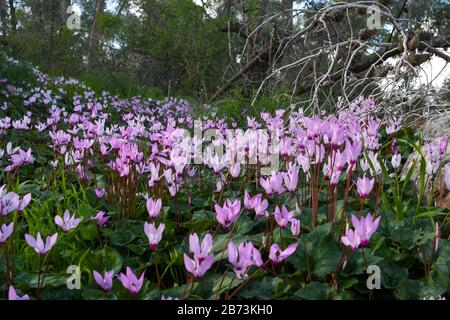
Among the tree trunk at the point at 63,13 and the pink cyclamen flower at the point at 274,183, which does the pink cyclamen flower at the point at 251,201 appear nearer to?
the pink cyclamen flower at the point at 274,183

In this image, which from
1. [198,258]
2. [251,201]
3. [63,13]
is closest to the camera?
[198,258]

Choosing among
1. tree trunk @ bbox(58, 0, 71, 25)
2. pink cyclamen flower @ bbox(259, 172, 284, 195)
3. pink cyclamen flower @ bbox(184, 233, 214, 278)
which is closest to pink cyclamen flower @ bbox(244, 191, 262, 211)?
pink cyclamen flower @ bbox(259, 172, 284, 195)

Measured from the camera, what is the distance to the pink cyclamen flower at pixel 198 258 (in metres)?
1.16

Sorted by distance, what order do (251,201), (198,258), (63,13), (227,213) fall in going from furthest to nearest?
(63,13) → (251,201) → (227,213) → (198,258)

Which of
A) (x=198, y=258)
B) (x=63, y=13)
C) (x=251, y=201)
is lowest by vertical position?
(x=198, y=258)

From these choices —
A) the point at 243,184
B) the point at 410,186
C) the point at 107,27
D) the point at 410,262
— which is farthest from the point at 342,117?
the point at 107,27

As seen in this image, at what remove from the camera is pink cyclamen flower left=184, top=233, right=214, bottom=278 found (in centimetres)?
116

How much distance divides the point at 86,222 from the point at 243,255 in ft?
3.46

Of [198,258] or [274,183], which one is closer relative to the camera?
[198,258]

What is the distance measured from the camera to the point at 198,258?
3.89 feet

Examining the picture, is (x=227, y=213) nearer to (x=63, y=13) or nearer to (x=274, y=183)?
(x=274, y=183)

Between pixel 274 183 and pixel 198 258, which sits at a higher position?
pixel 274 183

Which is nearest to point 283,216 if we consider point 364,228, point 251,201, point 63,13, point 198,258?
point 251,201
